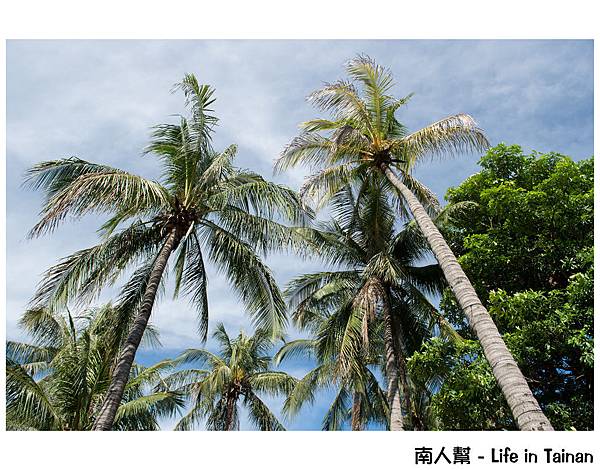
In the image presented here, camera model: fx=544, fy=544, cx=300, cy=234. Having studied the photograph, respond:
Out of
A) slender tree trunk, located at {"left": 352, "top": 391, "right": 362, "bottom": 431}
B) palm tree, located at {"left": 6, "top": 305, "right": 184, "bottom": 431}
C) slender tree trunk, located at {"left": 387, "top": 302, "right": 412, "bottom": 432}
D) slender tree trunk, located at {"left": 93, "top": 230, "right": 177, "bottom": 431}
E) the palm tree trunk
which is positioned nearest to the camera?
the palm tree trunk

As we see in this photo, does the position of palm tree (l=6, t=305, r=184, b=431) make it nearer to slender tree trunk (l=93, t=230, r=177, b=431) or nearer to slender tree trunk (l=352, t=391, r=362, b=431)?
slender tree trunk (l=93, t=230, r=177, b=431)

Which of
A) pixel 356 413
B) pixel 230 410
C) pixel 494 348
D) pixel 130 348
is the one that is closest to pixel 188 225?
pixel 130 348

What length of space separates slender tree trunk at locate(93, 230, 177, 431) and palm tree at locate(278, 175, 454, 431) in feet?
16.2

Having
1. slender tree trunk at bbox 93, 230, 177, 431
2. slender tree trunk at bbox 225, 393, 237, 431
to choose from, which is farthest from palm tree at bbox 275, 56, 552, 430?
slender tree trunk at bbox 225, 393, 237, 431

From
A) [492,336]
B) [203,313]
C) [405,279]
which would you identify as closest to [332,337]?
[405,279]

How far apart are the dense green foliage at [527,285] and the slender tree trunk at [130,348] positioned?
18.9 ft

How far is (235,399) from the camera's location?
69.4ft

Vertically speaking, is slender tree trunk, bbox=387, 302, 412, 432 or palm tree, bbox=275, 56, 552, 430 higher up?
palm tree, bbox=275, 56, 552, 430

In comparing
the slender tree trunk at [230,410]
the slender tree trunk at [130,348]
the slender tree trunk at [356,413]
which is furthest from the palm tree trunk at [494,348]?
the slender tree trunk at [230,410]

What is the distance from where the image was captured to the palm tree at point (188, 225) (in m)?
10.3

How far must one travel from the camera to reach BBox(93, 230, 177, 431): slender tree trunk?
8656 mm

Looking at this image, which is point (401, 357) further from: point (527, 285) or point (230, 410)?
point (230, 410)

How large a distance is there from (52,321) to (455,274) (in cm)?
1185

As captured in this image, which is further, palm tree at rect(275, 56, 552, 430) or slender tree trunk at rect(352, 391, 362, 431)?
slender tree trunk at rect(352, 391, 362, 431)
